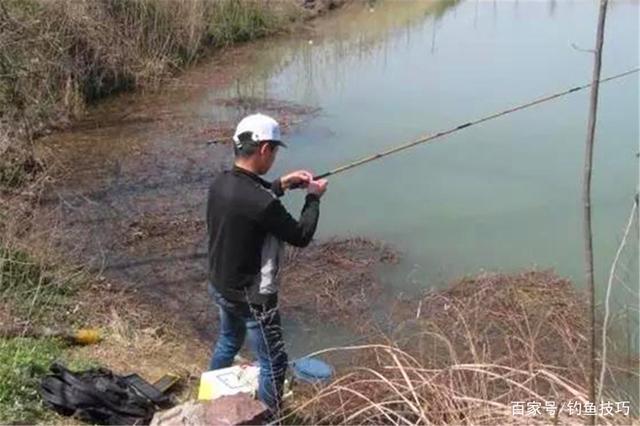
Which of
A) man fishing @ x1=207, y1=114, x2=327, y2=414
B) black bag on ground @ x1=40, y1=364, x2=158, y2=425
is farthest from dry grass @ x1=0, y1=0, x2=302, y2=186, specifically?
man fishing @ x1=207, y1=114, x2=327, y2=414

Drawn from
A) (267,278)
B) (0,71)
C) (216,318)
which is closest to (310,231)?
(267,278)

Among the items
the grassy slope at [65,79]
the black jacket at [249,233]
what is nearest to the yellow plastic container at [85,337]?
the grassy slope at [65,79]

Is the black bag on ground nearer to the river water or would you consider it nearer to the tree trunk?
the tree trunk

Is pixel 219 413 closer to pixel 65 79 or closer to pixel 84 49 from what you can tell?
pixel 65 79

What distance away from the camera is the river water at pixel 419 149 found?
21.2ft

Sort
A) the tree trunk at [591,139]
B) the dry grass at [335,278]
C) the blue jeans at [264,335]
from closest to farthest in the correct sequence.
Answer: the tree trunk at [591,139], the blue jeans at [264,335], the dry grass at [335,278]

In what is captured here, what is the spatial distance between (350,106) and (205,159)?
2.91 meters

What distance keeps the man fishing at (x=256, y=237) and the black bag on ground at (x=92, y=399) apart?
58 centimetres

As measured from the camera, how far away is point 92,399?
137 inches

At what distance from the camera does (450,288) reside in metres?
5.60

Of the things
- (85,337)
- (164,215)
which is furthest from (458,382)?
(164,215)

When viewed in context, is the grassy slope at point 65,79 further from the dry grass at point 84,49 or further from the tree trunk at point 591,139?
the tree trunk at point 591,139

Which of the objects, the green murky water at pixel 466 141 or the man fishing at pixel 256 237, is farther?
the green murky water at pixel 466 141

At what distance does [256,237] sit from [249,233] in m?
0.03
